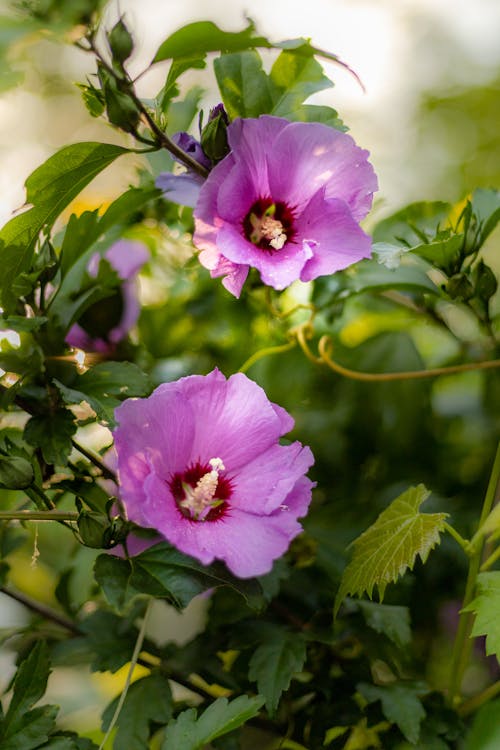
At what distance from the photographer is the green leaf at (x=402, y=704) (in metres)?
0.45

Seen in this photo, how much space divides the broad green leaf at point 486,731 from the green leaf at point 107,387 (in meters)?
0.24

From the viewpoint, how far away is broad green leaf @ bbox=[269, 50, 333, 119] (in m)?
0.46

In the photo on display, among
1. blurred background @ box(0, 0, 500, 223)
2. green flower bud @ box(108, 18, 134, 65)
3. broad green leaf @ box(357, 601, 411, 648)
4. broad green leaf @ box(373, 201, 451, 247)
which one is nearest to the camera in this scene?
green flower bud @ box(108, 18, 134, 65)

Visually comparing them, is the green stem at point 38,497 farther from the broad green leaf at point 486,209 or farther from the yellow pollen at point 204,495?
the broad green leaf at point 486,209

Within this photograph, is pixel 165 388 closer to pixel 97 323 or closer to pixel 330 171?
pixel 330 171

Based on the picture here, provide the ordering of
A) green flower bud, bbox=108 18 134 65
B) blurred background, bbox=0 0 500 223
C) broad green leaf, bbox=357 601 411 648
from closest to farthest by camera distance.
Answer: green flower bud, bbox=108 18 134 65, broad green leaf, bbox=357 601 411 648, blurred background, bbox=0 0 500 223

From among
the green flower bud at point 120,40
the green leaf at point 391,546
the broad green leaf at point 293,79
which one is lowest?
the green leaf at point 391,546

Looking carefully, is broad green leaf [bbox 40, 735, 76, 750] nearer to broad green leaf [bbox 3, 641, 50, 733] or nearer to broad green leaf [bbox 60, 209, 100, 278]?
broad green leaf [bbox 3, 641, 50, 733]

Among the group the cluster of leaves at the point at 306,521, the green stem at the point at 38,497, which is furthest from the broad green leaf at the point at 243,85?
the green stem at the point at 38,497

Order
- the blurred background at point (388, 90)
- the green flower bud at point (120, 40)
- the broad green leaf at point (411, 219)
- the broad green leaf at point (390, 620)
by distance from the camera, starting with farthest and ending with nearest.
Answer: the blurred background at point (388, 90) → the broad green leaf at point (411, 219) → the broad green leaf at point (390, 620) → the green flower bud at point (120, 40)

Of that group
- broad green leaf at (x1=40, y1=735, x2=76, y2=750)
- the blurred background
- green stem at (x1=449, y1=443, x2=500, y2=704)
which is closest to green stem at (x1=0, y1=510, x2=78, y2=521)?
broad green leaf at (x1=40, y1=735, x2=76, y2=750)

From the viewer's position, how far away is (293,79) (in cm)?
47

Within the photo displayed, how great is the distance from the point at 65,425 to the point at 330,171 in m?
0.19

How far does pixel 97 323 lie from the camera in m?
0.63
